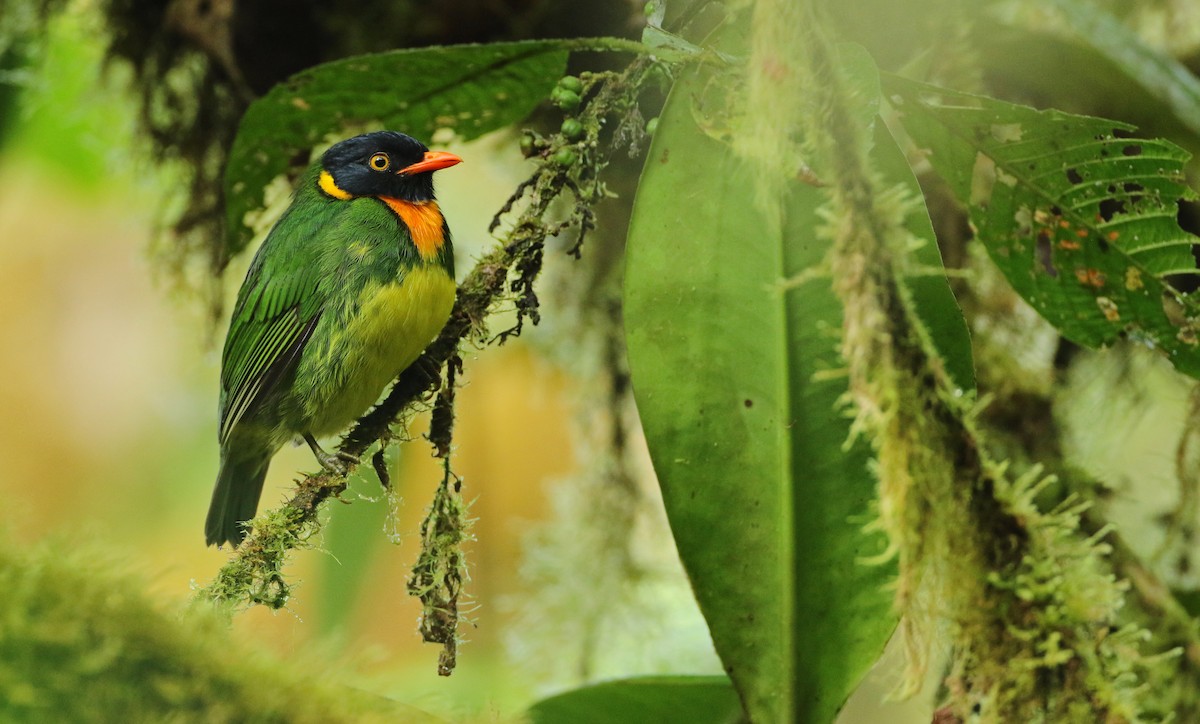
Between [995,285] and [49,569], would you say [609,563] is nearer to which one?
[995,285]

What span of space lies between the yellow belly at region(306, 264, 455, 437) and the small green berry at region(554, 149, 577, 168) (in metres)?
0.40

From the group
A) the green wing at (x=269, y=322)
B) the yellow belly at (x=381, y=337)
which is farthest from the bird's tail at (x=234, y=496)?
the yellow belly at (x=381, y=337)

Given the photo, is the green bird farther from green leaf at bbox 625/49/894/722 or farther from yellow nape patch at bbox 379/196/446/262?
green leaf at bbox 625/49/894/722

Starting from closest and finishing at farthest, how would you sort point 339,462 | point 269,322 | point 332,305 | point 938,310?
1. point 938,310
2. point 339,462
3. point 332,305
4. point 269,322

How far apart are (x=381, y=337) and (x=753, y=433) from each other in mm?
810

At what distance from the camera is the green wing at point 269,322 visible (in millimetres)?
2004

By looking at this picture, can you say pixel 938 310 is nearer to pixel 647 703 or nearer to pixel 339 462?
pixel 647 703

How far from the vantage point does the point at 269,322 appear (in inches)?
81.5

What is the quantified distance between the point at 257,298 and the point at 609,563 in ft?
4.12

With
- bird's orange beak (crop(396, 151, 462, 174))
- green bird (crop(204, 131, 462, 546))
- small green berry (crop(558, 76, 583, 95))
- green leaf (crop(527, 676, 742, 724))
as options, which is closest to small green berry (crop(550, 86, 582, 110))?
small green berry (crop(558, 76, 583, 95))

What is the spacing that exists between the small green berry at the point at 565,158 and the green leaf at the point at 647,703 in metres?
0.75

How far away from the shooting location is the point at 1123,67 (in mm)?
1845

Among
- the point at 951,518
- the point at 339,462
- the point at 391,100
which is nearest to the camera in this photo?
the point at 951,518

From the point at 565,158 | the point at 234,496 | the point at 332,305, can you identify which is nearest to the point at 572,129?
the point at 565,158
